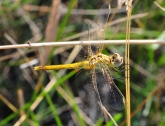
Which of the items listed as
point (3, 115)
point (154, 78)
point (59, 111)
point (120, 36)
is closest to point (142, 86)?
point (154, 78)

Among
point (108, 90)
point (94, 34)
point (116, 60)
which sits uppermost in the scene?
point (94, 34)

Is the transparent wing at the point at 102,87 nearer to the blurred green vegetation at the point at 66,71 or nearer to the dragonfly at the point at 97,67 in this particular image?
the dragonfly at the point at 97,67

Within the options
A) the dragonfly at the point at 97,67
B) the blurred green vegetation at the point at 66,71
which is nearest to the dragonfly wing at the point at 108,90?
the dragonfly at the point at 97,67

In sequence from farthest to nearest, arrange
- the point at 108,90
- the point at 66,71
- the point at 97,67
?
the point at 66,71 < the point at 97,67 < the point at 108,90

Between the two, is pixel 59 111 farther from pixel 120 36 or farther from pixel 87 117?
pixel 120 36

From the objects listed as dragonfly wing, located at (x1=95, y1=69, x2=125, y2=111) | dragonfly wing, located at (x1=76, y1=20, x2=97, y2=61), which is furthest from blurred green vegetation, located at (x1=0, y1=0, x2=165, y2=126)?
dragonfly wing, located at (x1=95, y1=69, x2=125, y2=111)

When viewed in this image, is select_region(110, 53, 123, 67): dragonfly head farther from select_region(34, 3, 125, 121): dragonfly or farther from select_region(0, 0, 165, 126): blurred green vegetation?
select_region(0, 0, 165, 126): blurred green vegetation

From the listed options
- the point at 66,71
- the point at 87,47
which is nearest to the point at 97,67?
the point at 87,47

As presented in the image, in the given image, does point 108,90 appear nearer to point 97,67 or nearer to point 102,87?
point 102,87
